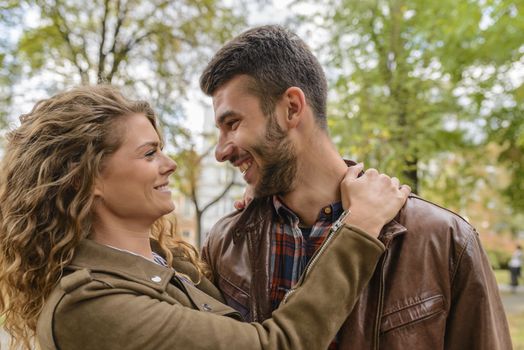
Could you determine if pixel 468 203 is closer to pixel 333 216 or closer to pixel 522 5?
pixel 522 5

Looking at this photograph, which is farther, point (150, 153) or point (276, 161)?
point (276, 161)

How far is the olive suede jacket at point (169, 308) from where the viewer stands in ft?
5.12

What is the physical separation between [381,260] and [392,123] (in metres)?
7.48

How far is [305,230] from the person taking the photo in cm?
217

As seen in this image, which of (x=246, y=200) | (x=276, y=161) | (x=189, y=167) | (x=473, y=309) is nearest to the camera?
(x=473, y=309)

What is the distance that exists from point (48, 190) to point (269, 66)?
1.00 meters

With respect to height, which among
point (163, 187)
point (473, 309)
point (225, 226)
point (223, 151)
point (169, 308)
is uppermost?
point (223, 151)

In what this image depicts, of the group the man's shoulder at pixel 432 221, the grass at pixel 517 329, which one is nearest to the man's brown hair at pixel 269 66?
the man's shoulder at pixel 432 221

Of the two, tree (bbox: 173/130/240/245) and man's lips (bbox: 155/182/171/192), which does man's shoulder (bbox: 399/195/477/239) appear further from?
tree (bbox: 173/130/240/245)

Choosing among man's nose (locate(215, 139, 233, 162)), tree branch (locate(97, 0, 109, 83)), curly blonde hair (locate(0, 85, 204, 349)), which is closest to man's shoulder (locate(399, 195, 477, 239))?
man's nose (locate(215, 139, 233, 162))

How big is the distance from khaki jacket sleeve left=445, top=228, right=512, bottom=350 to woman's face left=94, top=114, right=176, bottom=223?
1.12 metres

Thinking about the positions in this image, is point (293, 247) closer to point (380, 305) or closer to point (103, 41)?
point (380, 305)

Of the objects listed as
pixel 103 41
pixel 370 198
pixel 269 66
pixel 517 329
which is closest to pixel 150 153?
pixel 269 66

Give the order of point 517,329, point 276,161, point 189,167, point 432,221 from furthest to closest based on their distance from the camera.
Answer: point 189,167
point 517,329
point 276,161
point 432,221
